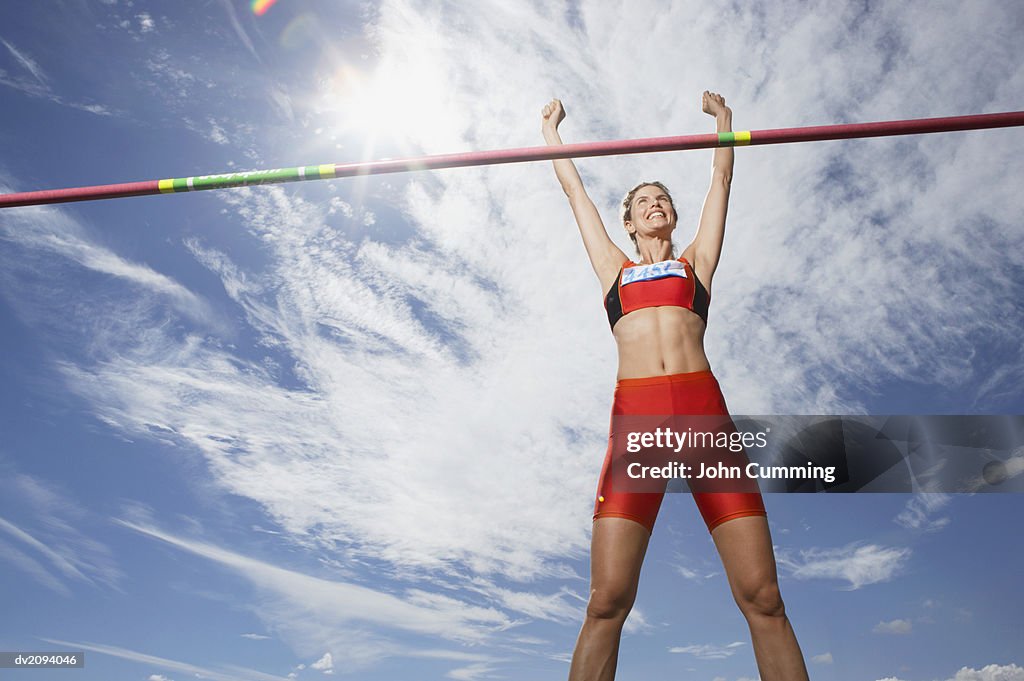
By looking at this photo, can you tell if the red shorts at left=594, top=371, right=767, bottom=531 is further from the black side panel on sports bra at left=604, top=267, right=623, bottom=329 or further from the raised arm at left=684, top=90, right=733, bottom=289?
the raised arm at left=684, top=90, right=733, bottom=289

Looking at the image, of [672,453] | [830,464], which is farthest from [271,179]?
[830,464]

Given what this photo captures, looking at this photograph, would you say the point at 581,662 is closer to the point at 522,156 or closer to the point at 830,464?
the point at 830,464

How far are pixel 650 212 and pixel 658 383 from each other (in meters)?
1.50

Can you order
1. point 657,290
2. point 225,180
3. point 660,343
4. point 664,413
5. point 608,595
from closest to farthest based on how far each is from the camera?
point 608,595
point 664,413
point 660,343
point 657,290
point 225,180

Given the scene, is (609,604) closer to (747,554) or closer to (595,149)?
(747,554)

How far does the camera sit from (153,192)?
5867 millimetres

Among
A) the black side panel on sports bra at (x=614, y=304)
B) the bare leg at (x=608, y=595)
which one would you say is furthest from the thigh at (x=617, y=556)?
the black side panel on sports bra at (x=614, y=304)

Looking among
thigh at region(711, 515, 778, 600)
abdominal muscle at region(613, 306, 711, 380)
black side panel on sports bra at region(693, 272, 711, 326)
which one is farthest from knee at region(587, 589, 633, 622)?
black side panel on sports bra at region(693, 272, 711, 326)

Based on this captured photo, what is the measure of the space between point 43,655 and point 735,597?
5.77 m

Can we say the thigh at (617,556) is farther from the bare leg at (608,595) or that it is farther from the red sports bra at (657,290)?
the red sports bra at (657,290)

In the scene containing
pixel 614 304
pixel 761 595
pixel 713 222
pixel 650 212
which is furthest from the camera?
pixel 650 212

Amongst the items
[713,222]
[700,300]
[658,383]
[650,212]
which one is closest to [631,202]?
[650,212]

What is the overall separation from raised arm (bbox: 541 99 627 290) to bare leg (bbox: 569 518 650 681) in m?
1.77

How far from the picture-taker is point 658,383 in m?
4.38
